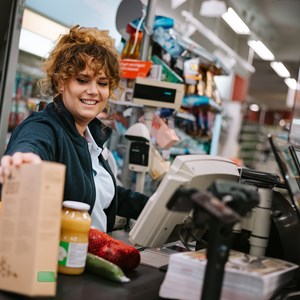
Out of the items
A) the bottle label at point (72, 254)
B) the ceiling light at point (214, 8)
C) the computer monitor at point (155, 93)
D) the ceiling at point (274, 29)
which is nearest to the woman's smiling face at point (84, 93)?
the bottle label at point (72, 254)

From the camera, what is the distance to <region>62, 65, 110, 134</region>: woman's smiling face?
2143 mm

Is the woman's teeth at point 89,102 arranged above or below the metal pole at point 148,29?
below

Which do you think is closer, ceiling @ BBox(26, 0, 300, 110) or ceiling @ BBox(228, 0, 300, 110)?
ceiling @ BBox(26, 0, 300, 110)

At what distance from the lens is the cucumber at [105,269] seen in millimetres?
1521

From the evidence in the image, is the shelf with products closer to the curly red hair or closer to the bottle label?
the curly red hair

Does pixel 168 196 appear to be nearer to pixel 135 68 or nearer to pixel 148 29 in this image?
pixel 135 68

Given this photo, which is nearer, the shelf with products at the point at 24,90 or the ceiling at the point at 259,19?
the shelf with products at the point at 24,90

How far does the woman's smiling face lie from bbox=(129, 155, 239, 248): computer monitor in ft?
2.42

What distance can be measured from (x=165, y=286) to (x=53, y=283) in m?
0.38

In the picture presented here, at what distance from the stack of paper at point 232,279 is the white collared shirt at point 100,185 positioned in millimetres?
846

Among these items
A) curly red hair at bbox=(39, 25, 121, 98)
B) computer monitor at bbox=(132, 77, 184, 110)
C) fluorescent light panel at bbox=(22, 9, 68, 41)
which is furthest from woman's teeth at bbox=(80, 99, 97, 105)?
fluorescent light panel at bbox=(22, 9, 68, 41)

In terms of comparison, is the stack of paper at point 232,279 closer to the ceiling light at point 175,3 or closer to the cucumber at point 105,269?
the cucumber at point 105,269

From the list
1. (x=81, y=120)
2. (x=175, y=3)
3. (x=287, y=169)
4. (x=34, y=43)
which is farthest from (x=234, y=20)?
(x=287, y=169)

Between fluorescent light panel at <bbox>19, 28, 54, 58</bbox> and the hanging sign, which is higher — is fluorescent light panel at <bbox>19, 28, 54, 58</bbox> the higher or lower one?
the higher one
